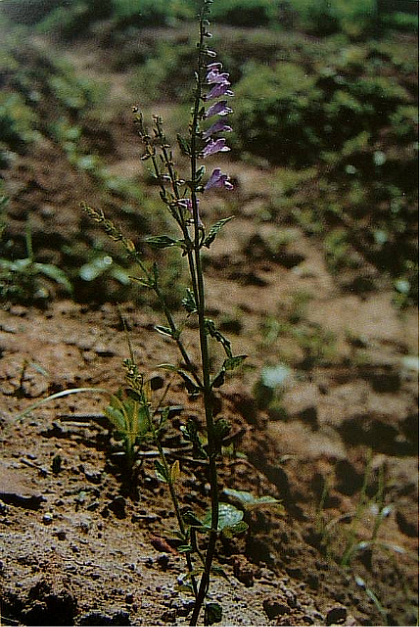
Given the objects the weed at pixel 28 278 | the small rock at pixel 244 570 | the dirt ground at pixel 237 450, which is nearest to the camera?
the dirt ground at pixel 237 450

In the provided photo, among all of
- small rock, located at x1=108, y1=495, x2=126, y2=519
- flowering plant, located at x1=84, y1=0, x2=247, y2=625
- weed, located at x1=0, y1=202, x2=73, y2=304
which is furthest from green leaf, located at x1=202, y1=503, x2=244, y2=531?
weed, located at x1=0, y1=202, x2=73, y2=304

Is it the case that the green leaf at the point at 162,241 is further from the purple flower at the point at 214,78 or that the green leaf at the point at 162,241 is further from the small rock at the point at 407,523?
the small rock at the point at 407,523

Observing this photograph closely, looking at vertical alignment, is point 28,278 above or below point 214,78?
below

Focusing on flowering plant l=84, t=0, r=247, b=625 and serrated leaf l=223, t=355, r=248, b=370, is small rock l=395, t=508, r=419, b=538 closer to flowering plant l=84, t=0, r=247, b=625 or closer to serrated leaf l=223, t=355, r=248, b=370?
flowering plant l=84, t=0, r=247, b=625

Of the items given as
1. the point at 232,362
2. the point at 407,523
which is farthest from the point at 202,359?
the point at 407,523

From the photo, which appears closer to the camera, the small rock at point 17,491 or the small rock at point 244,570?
the small rock at point 17,491

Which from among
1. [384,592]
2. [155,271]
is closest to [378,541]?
[384,592]

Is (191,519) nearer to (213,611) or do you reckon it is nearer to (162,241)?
(213,611)

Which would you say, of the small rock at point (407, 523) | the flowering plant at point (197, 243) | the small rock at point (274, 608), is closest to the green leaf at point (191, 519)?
the flowering plant at point (197, 243)
